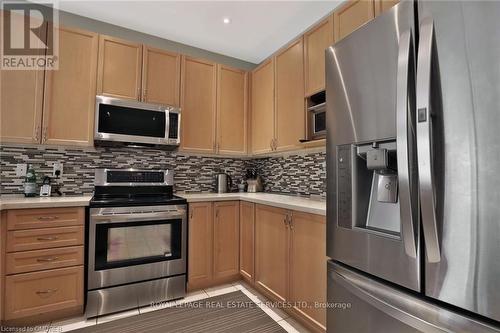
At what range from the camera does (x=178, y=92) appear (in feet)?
8.71

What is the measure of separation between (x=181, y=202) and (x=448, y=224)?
1952 millimetres

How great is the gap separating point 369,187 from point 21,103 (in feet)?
8.71

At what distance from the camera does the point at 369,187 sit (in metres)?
1.15

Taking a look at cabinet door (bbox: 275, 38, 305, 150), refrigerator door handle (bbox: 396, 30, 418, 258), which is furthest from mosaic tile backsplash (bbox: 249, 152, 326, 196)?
refrigerator door handle (bbox: 396, 30, 418, 258)

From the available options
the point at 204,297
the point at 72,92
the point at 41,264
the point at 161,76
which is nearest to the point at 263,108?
the point at 161,76

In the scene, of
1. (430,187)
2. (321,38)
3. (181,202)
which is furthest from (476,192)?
(181,202)

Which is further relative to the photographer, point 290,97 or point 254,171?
point 254,171

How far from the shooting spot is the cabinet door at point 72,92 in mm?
2143

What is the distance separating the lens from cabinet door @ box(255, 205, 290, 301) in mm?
1959

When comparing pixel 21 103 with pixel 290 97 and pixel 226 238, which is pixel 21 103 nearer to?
pixel 226 238

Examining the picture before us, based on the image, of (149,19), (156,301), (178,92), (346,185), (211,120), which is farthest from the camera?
(211,120)

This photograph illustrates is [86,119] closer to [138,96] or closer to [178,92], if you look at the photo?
[138,96]

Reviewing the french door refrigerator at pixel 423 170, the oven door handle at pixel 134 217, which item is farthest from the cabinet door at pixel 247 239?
the french door refrigerator at pixel 423 170

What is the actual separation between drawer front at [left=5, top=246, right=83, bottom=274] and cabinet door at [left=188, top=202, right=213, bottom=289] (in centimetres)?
88
